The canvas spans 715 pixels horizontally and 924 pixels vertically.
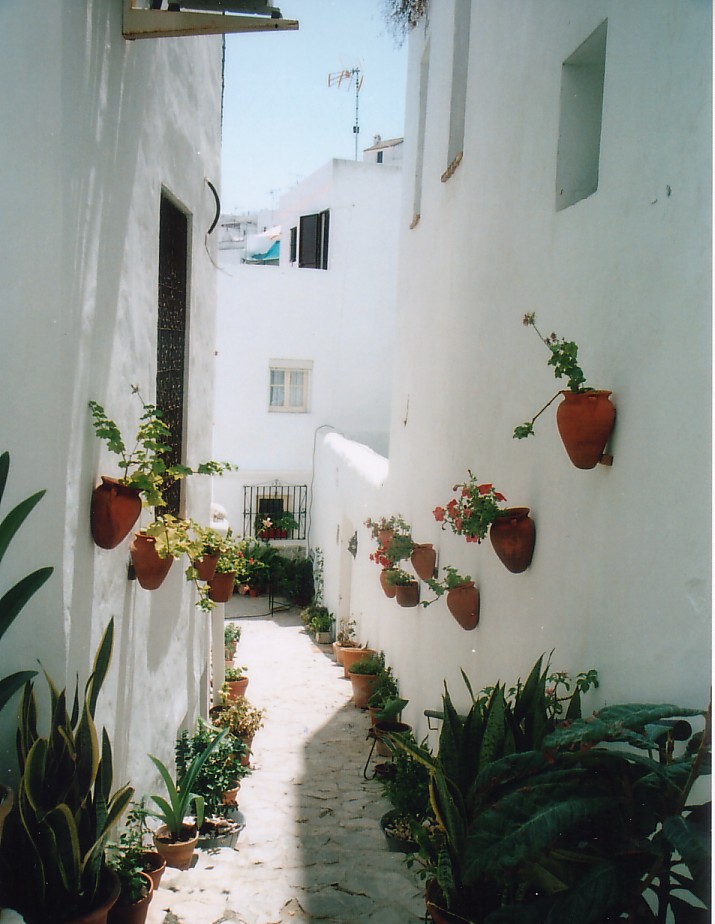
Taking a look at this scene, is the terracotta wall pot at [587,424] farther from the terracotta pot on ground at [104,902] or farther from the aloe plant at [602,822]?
the terracotta pot on ground at [104,902]

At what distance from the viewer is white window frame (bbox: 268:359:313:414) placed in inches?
645

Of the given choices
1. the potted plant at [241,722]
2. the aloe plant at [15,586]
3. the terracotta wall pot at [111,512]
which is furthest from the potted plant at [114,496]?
the potted plant at [241,722]

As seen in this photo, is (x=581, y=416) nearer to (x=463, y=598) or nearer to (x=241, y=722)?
(x=463, y=598)

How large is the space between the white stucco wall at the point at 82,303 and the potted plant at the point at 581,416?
216 centimetres

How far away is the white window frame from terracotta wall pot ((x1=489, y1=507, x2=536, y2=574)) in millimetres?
12248

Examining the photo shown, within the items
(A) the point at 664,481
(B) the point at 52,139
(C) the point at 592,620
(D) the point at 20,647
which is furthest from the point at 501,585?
(B) the point at 52,139

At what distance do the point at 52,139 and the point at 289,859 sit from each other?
4.88 meters

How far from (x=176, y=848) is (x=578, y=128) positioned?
4.92 m

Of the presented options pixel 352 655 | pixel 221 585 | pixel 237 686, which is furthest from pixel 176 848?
pixel 352 655

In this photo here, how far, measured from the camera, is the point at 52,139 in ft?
10.9

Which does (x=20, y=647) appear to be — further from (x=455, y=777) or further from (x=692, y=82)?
(x=692, y=82)

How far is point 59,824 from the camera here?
2.85 metres

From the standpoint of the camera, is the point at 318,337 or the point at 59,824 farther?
the point at 318,337

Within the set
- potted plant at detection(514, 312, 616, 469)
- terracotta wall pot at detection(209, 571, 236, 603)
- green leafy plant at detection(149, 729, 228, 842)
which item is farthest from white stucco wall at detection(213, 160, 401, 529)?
potted plant at detection(514, 312, 616, 469)
